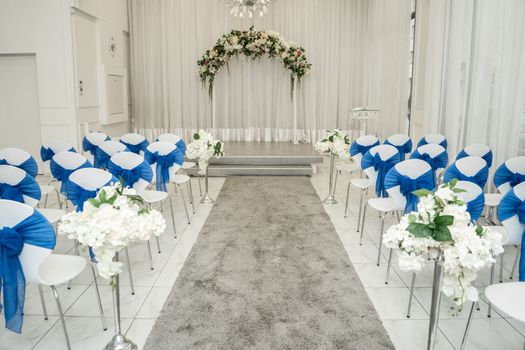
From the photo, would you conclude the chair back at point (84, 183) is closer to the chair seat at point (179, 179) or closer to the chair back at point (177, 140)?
the chair seat at point (179, 179)

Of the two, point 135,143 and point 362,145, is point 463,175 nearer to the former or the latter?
point 362,145

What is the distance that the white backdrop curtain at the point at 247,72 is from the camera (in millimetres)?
10914

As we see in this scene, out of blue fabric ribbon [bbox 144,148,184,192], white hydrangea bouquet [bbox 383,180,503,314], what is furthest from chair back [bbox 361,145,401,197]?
white hydrangea bouquet [bbox 383,180,503,314]

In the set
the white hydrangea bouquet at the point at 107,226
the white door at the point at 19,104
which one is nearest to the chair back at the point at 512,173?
the white hydrangea bouquet at the point at 107,226

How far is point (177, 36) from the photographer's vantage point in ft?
36.1

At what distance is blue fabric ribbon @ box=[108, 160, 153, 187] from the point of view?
3945 millimetres

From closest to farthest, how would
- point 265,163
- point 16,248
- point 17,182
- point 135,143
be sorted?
point 16,248
point 17,182
point 135,143
point 265,163

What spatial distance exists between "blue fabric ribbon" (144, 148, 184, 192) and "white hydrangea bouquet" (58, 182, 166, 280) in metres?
2.32

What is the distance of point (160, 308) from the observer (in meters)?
3.35

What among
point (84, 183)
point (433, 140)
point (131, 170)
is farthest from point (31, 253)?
point (433, 140)

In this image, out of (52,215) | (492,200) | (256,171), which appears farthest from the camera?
(256,171)

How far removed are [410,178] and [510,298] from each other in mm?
1433

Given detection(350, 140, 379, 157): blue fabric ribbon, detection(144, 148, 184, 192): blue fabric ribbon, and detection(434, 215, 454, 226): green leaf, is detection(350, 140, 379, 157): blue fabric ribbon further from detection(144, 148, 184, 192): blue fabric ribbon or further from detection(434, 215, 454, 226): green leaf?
detection(434, 215, 454, 226): green leaf

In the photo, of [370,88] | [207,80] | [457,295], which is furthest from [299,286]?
[207,80]
